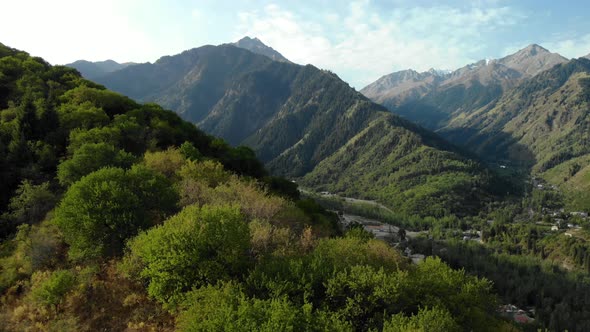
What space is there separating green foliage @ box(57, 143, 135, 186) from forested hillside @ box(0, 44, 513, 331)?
15cm

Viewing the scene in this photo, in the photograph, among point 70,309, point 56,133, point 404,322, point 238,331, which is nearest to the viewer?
point 238,331

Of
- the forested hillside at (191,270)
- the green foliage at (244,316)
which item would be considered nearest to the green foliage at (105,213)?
the forested hillside at (191,270)

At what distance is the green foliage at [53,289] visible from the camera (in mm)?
31016

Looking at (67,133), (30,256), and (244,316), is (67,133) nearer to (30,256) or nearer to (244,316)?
(30,256)

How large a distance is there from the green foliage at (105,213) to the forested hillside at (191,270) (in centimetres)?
12

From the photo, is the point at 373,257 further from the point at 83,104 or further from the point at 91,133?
the point at 83,104

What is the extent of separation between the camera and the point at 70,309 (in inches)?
1238

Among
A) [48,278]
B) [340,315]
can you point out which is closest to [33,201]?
[48,278]

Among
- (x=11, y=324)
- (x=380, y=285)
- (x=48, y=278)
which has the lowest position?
(x=11, y=324)

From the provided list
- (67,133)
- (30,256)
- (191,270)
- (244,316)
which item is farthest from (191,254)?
(67,133)

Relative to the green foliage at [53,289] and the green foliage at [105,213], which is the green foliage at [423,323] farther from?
the green foliage at [53,289]

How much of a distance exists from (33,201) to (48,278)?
15.8 meters

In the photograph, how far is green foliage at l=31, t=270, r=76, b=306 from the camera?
3102cm

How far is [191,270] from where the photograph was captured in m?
29.9
